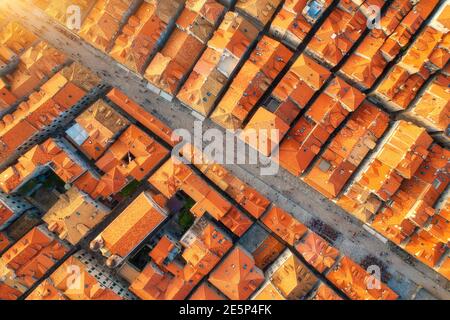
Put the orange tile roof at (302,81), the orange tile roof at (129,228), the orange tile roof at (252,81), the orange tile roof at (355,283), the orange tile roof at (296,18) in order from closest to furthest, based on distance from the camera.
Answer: the orange tile roof at (129,228), the orange tile roof at (296,18), the orange tile roof at (302,81), the orange tile roof at (252,81), the orange tile roof at (355,283)

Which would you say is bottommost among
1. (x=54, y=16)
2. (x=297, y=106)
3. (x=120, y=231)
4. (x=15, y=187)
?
(x=15, y=187)

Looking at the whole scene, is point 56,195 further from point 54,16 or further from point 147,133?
point 54,16

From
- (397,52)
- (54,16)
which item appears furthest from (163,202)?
(397,52)

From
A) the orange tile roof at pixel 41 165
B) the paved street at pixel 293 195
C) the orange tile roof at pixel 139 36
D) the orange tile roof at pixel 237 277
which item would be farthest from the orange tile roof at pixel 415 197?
the orange tile roof at pixel 41 165

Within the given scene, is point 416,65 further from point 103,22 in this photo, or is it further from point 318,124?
point 103,22

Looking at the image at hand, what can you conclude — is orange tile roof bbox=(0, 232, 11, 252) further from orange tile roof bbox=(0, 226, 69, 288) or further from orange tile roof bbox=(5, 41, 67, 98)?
orange tile roof bbox=(5, 41, 67, 98)

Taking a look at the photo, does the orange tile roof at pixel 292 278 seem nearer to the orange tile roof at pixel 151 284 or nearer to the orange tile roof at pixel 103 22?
the orange tile roof at pixel 151 284
